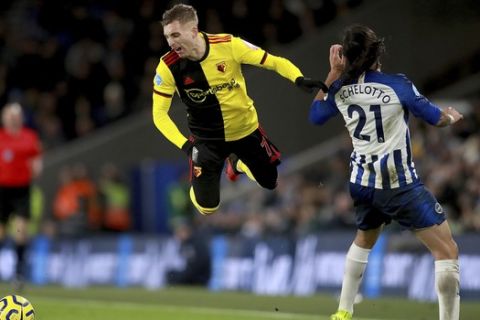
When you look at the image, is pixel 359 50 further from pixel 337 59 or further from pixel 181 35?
pixel 181 35

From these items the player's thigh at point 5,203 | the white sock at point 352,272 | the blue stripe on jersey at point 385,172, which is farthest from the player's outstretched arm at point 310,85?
the player's thigh at point 5,203

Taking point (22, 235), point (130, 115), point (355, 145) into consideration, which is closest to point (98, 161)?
point (130, 115)

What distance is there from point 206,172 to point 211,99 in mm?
732

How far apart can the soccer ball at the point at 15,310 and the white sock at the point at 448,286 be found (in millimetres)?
3400

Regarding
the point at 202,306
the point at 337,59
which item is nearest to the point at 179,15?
the point at 337,59

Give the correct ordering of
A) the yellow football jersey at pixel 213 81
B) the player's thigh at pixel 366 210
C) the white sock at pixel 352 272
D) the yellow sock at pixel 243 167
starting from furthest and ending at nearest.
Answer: the yellow sock at pixel 243 167, the yellow football jersey at pixel 213 81, the white sock at pixel 352 272, the player's thigh at pixel 366 210

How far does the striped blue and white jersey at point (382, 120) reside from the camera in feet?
28.1

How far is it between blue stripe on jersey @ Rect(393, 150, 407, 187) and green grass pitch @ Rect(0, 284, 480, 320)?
9.64 feet

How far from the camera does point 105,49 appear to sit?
79.3 feet

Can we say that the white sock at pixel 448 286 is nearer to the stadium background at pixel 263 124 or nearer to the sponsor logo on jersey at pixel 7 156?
the stadium background at pixel 263 124

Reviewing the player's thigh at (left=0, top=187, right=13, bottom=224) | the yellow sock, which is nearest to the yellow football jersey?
the yellow sock

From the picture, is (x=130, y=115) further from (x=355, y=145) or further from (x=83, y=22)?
(x=355, y=145)

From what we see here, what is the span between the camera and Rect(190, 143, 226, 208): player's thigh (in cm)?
1050

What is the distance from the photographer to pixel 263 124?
21.3 meters
